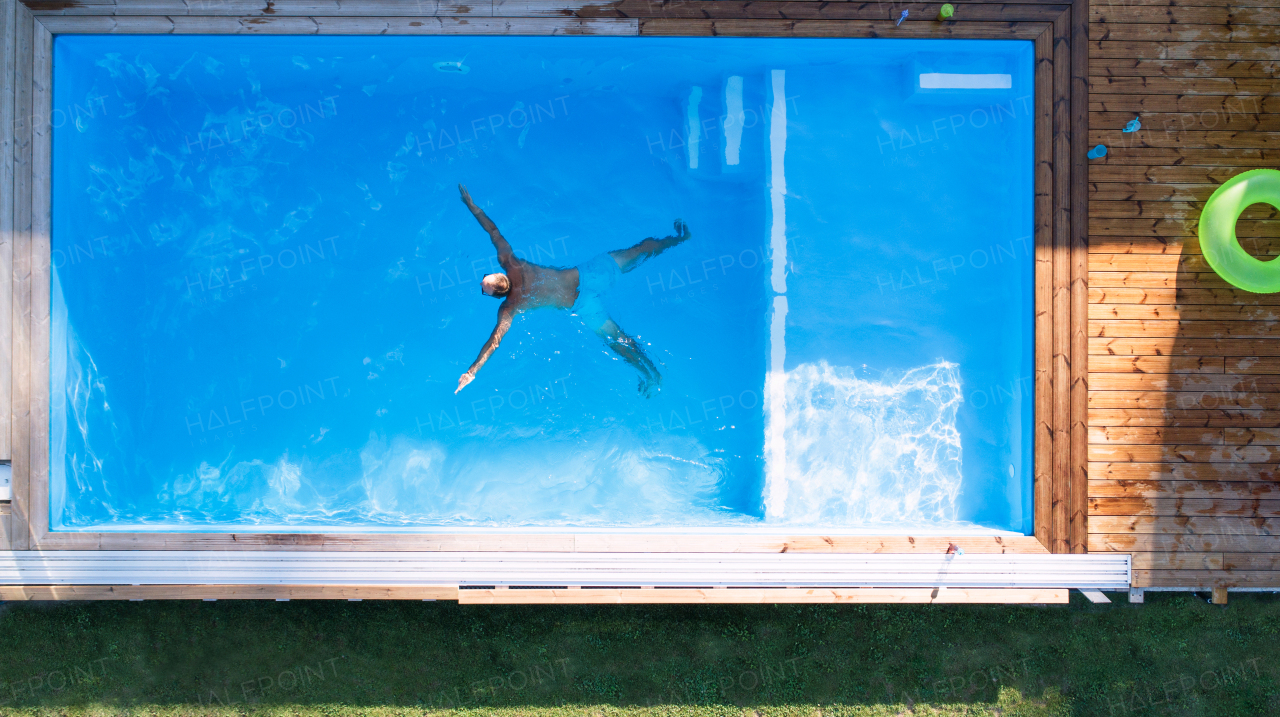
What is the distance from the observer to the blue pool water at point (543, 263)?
4.45 meters

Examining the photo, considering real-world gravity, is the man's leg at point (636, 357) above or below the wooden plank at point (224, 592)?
above

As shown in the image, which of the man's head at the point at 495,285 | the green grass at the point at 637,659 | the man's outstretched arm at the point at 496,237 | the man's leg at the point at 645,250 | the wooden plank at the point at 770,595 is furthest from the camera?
the man's leg at the point at 645,250

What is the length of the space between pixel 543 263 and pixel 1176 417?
4.95 metres

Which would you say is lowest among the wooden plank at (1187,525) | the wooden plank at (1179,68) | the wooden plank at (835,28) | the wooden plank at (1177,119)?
the wooden plank at (1187,525)

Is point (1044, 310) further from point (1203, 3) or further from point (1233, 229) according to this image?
point (1203, 3)

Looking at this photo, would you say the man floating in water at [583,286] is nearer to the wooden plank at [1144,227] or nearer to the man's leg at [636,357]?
the man's leg at [636,357]

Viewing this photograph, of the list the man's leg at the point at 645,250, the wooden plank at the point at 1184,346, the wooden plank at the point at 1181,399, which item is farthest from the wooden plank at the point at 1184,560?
the man's leg at the point at 645,250

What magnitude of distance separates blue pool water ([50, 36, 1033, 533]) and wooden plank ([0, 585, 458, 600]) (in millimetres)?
452

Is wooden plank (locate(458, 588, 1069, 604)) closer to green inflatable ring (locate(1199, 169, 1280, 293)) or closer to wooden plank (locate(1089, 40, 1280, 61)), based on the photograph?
green inflatable ring (locate(1199, 169, 1280, 293))

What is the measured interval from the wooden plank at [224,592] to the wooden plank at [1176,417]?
478 centimetres

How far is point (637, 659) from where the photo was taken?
4.45 m

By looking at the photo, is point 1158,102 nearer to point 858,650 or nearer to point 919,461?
point 919,461

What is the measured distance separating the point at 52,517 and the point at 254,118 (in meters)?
3.38

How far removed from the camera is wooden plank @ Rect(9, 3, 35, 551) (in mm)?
4113
